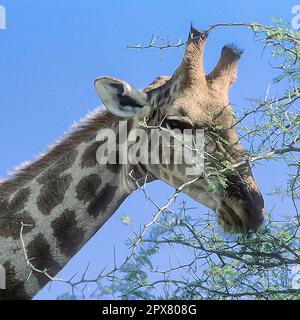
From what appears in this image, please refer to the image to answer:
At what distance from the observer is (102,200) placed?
253 inches

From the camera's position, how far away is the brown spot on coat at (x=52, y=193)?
6391 millimetres

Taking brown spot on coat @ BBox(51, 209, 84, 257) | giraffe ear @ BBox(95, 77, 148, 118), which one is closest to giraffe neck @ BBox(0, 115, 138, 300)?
brown spot on coat @ BBox(51, 209, 84, 257)

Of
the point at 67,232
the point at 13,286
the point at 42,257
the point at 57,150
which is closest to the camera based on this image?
the point at 13,286

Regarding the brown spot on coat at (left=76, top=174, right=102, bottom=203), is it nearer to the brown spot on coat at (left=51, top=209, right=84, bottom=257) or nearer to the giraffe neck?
the giraffe neck

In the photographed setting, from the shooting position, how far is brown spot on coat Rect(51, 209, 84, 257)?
626cm

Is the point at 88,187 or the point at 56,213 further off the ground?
the point at 88,187

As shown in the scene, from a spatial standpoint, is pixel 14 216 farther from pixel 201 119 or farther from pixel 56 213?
pixel 201 119

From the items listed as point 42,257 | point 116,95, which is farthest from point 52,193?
point 116,95

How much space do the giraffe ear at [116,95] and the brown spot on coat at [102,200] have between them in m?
0.60

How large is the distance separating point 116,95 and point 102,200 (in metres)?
0.84

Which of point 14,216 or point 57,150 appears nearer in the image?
point 14,216

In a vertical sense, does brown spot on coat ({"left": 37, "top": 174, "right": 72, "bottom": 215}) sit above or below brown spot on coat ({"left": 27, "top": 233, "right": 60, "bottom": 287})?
above

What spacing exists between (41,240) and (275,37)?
2342 mm

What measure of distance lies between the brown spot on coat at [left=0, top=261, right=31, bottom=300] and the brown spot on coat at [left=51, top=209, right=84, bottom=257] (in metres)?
0.42
